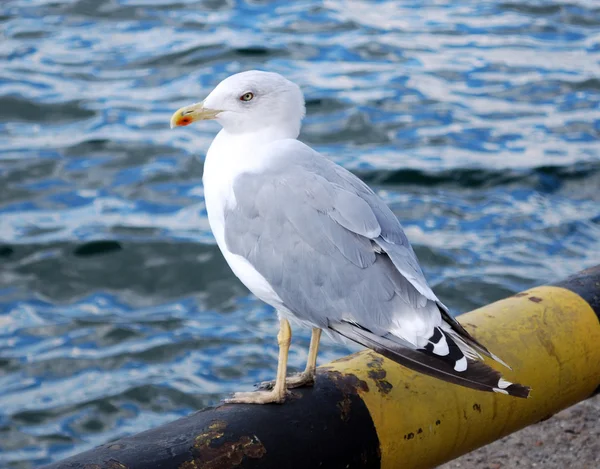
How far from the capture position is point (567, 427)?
12.8ft

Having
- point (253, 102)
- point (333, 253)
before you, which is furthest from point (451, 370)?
point (253, 102)

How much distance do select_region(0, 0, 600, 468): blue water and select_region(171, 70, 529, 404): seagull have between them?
227cm

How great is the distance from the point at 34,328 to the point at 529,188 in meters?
3.57

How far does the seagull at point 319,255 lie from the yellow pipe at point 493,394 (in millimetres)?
215

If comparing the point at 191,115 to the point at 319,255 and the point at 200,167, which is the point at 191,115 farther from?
the point at 200,167

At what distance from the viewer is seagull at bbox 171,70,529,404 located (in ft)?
8.27

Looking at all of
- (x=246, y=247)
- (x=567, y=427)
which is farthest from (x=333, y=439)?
(x=567, y=427)

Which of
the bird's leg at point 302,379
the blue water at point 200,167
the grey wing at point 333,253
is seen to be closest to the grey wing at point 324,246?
the grey wing at point 333,253

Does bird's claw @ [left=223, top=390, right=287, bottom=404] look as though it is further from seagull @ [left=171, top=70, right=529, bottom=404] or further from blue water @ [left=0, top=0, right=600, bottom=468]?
blue water @ [left=0, top=0, right=600, bottom=468]

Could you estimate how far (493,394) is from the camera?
283 centimetres

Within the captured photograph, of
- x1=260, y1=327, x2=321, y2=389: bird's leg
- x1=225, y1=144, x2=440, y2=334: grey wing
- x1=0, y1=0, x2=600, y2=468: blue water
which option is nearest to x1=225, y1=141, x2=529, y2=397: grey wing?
x1=225, y1=144, x2=440, y2=334: grey wing

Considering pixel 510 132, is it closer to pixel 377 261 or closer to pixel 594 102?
pixel 594 102

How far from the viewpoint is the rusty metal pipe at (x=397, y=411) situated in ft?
7.50

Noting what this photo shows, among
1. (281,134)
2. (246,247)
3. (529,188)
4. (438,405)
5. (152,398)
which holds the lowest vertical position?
(152,398)
